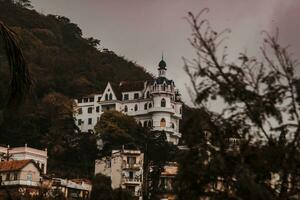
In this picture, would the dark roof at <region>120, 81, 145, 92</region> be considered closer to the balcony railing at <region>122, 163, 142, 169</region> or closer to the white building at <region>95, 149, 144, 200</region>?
the white building at <region>95, 149, 144, 200</region>

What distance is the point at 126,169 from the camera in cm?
7025

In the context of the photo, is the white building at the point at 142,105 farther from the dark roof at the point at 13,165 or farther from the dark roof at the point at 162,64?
the dark roof at the point at 13,165

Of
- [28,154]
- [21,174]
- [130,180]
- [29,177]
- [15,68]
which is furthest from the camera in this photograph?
[130,180]

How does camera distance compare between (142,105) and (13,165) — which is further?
(142,105)

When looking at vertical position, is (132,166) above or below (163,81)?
below

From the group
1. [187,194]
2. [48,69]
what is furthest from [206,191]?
[48,69]

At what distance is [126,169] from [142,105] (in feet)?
65.4

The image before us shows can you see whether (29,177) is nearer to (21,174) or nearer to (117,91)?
(21,174)

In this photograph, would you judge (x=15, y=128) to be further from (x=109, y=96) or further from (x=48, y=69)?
(x=48, y=69)

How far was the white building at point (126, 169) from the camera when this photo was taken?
69062mm

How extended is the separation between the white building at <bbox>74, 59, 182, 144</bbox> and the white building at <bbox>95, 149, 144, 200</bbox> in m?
14.8

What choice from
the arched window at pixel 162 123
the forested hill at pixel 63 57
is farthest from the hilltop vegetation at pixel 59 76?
the arched window at pixel 162 123

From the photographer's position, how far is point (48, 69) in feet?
335

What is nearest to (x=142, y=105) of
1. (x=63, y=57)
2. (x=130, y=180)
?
(x=130, y=180)
